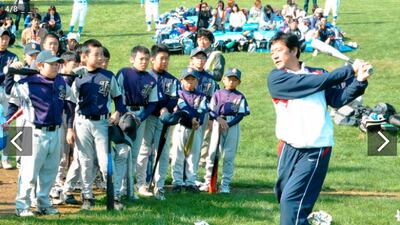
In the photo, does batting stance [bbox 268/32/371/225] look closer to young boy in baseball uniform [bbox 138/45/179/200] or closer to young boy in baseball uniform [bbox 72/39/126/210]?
young boy in baseball uniform [bbox 72/39/126/210]

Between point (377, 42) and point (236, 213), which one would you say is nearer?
point (236, 213)

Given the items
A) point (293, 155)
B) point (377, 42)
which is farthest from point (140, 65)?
point (377, 42)

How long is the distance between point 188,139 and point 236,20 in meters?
18.7

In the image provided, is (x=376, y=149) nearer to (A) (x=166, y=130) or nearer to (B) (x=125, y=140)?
(A) (x=166, y=130)

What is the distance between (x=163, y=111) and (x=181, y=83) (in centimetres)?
83

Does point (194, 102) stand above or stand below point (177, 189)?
above

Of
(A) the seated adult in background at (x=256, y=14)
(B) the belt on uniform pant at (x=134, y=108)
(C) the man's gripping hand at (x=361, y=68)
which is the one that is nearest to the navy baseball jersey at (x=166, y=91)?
(B) the belt on uniform pant at (x=134, y=108)

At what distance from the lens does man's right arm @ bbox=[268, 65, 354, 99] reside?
6664 mm

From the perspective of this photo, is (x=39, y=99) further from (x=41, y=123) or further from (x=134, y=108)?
(x=134, y=108)

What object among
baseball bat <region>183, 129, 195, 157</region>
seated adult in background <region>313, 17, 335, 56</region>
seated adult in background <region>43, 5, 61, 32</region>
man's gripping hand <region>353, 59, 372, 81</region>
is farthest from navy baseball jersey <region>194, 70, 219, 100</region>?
seated adult in background <region>43, 5, 61, 32</region>

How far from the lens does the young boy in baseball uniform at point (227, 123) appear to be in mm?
10953

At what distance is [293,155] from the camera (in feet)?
23.1

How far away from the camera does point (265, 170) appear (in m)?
12.8

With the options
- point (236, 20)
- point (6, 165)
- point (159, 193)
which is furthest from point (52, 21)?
point (159, 193)
